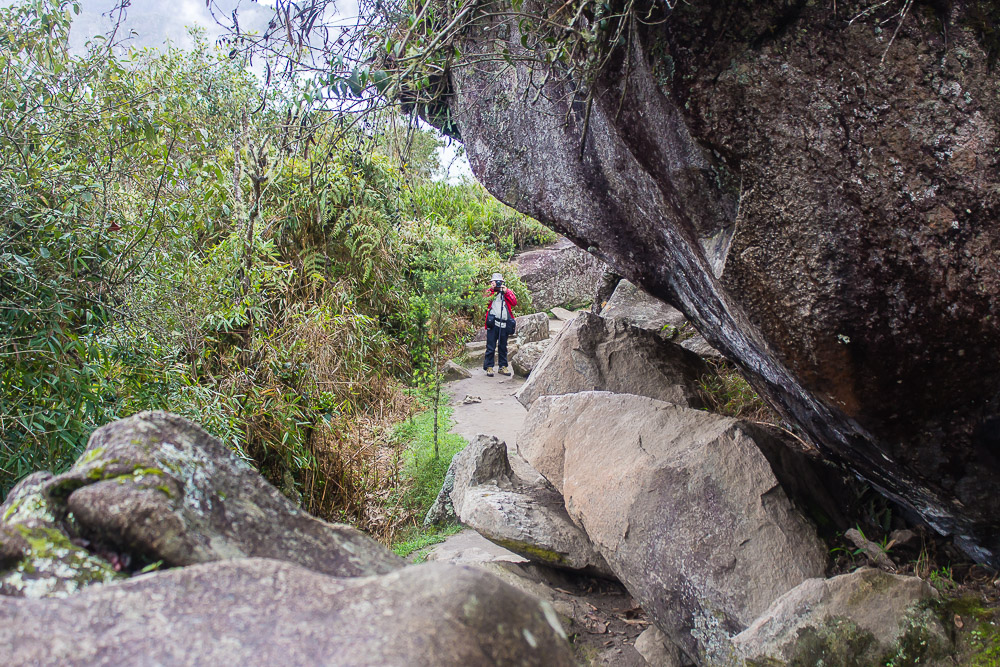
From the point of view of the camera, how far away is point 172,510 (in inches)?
48.8

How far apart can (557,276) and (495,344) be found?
5329 millimetres

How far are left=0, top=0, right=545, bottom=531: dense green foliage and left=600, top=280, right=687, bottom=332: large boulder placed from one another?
2.40 m

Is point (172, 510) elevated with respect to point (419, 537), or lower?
elevated

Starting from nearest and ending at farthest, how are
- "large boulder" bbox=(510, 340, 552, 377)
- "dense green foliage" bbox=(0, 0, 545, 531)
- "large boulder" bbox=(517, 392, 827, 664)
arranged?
"dense green foliage" bbox=(0, 0, 545, 531) < "large boulder" bbox=(517, 392, 827, 664) < "large boulder" bbox=(510, 340, 552, 377)

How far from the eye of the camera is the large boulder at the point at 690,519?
3.05m

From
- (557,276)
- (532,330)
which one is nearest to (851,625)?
(532,330)

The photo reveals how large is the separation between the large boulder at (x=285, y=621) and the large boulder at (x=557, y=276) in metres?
13.5

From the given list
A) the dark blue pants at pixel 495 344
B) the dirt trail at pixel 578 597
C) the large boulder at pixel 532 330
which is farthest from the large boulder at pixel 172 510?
the large boulder at pixel 532 330

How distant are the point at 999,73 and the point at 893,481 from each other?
1.74 m

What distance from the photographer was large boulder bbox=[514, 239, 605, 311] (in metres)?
14.6

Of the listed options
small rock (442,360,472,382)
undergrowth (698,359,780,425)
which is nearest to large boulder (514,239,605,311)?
small rock (442,360,472,382)

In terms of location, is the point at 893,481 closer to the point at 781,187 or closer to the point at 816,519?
the point at 816,519

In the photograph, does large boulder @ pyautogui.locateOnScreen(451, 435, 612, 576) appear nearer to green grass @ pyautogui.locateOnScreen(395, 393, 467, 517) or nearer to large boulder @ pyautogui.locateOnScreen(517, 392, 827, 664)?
large boulder @ pyautogui.locateOnScreen(517, 392, 827, 664)

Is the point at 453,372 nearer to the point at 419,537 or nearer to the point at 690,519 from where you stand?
the point at 419,537
